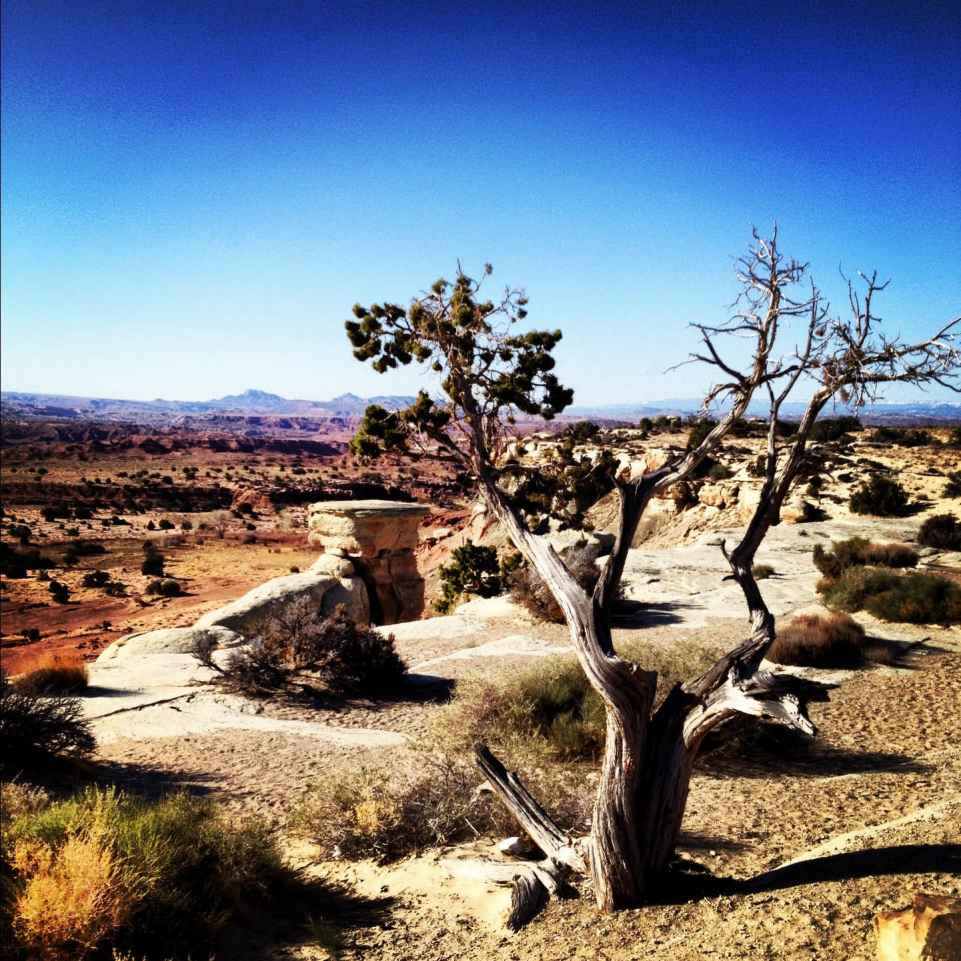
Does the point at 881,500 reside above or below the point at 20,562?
above

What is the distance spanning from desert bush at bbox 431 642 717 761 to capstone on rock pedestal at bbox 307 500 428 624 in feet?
31.6

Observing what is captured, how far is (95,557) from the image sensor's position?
114 feet

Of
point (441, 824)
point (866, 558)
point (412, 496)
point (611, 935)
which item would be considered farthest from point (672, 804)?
point (412, 496)

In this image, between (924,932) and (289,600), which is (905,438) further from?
(924,932)

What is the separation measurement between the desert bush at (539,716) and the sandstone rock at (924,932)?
4.49 metres

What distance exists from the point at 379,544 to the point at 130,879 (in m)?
15.2

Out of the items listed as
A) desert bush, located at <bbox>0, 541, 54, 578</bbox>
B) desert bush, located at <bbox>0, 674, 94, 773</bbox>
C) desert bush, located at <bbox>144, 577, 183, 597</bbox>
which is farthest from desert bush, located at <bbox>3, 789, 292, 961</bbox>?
desert bush, located at <bbox>0, 541, 54, 578</bbox>

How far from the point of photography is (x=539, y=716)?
8844 mm

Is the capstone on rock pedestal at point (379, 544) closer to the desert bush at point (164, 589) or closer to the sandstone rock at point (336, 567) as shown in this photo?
the sandstone rock at point (336, 567)

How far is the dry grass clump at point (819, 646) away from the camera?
11.6 meters

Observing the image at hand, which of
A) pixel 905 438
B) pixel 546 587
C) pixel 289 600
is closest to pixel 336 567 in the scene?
pixel 289 600

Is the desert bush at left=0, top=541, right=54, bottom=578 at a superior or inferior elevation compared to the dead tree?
inferior

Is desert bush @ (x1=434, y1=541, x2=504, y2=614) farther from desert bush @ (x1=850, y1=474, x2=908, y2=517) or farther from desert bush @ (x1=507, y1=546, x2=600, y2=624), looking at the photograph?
desert bush @ (x1=850, y1=474, x2=908, y2=517)

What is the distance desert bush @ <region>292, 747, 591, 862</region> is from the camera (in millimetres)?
6121
